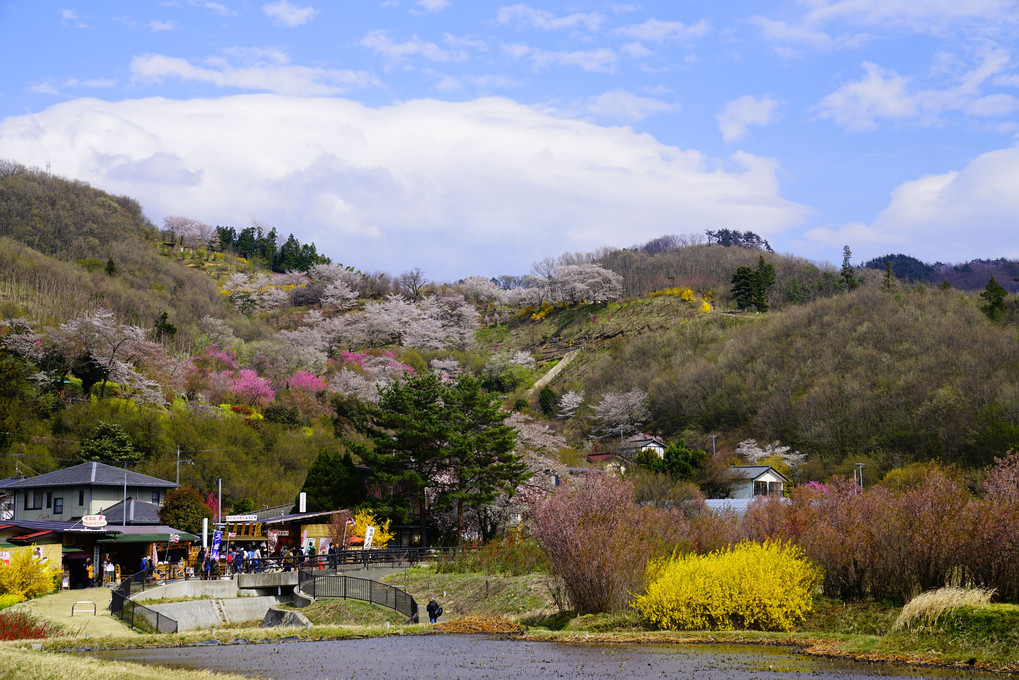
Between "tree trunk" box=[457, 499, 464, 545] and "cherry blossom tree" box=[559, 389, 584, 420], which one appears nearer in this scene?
"tree trunk" box=[457, 499, 464, 545]

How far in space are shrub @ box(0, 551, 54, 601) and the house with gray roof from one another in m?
10.9

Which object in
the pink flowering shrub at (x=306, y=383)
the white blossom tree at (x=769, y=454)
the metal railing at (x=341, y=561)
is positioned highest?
the pink flowering shrub at (x=306, y=383)

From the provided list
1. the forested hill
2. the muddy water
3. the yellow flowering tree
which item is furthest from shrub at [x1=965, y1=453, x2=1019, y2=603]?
the forested hill

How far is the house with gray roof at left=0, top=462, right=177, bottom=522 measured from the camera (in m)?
44.5

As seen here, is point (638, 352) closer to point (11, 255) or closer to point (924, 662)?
point (11, 255)

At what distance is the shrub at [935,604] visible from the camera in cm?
1866

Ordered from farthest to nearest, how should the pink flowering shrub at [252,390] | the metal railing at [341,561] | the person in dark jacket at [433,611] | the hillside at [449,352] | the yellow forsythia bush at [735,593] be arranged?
the pink flowering shrub at [252,390], the hillside at [449,352], the metal railing at [341,561], the person in dark jacket at [433,611], the yellow forsythia bush at [735,593]

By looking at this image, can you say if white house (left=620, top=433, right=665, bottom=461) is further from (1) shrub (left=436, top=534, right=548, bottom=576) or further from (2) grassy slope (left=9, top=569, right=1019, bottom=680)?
(2) grassy slope (left=9, top=569, right=1019, bottom=680)

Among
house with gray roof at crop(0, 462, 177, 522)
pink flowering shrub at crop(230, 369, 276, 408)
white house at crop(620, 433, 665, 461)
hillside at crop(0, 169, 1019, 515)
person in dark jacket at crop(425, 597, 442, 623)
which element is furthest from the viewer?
white house at crop(620, 433, 665, 461)

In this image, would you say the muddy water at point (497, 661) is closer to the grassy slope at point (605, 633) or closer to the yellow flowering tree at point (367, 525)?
the grassy slope at point (605, 633)

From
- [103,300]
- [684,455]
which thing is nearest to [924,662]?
[684,455]

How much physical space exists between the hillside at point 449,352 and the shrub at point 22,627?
2639cm

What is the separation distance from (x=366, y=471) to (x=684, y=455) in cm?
2149

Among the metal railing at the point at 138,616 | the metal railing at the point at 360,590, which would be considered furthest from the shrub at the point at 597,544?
the metal railing at the point at 138,616
